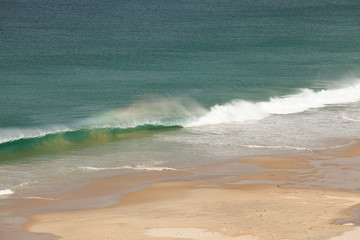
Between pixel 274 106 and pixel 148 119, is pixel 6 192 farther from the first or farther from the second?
pixel 274 106

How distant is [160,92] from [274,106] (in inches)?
311

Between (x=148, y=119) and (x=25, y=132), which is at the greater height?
(x=148, y=119)

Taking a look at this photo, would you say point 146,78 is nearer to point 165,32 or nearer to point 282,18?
point 165,32

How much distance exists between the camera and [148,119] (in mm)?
38656

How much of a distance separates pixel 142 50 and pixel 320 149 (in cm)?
2982

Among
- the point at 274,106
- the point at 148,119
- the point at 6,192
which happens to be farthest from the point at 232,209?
the point at 274,106

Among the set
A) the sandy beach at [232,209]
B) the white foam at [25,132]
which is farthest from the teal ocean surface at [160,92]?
the sandy beach at [232,209]

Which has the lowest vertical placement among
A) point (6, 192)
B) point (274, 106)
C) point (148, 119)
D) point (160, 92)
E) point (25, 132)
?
point (6, 192)

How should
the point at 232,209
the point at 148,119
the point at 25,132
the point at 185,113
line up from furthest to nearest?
the point at 185,113
the point at 148,119
the point at 25,132
the point at 232,209

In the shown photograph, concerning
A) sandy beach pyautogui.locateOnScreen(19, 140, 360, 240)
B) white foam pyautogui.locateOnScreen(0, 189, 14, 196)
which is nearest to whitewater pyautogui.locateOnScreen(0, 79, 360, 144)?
white foam pyautogui.locateOnScreen(0, 189, 14, 196)

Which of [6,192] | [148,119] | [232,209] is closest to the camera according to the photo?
[232,209]

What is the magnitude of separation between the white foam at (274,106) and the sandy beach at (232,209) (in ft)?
33.7

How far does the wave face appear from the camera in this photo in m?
34.0

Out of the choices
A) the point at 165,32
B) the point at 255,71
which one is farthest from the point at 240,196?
the point at 165,32
